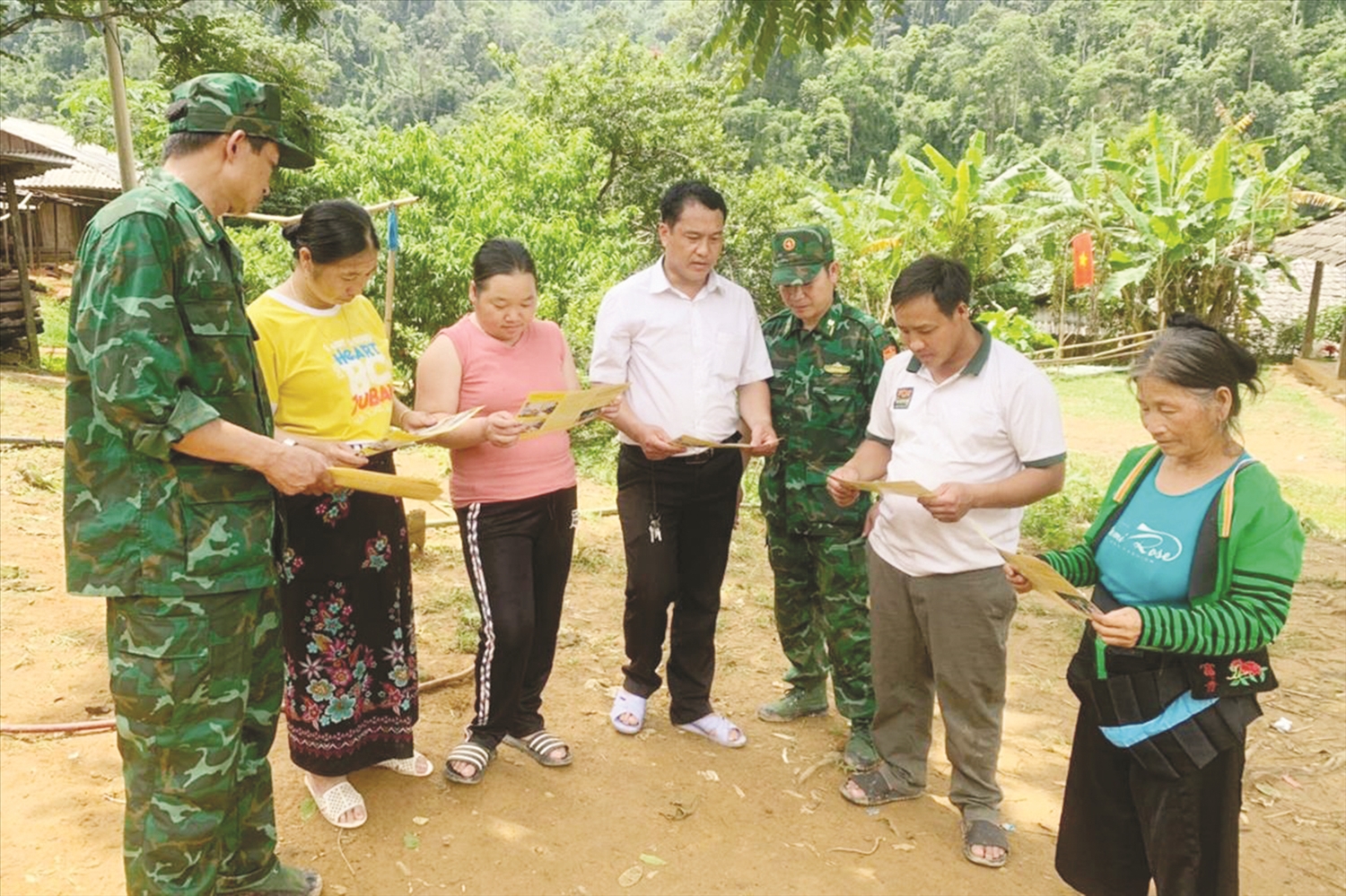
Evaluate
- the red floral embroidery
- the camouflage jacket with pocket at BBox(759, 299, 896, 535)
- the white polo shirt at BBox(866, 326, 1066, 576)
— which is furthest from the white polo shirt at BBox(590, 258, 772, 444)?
the red floral embroidery

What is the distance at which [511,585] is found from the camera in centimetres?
310

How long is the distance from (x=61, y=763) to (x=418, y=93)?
6192cm

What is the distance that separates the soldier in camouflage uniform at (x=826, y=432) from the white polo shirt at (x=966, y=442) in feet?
1.40

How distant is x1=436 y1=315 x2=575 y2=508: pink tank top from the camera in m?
3.06

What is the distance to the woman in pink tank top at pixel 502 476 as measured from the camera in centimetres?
302

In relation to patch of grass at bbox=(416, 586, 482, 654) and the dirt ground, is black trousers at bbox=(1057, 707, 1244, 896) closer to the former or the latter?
the dirt ground

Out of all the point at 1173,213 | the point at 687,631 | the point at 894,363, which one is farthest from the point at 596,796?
the point at 1173,213

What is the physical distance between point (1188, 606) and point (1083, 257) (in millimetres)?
14516

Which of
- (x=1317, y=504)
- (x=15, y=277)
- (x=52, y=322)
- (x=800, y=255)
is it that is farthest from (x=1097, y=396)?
(x=52, y=322)

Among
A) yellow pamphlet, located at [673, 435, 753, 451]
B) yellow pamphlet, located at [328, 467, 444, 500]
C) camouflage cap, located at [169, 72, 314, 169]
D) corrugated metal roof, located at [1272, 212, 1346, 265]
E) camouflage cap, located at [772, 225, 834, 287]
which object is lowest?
yellow pamphlet, located at [673, 435, 753, 451]

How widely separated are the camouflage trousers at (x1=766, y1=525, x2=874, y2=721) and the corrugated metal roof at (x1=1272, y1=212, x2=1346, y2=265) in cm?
1376

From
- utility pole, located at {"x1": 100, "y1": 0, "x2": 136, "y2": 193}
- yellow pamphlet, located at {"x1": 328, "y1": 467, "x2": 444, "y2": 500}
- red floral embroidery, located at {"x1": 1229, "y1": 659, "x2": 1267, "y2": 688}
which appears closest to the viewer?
red floral embroidery, located at {"x1": 1229, "y1": 659, "x2": 1267, "y2": 688}

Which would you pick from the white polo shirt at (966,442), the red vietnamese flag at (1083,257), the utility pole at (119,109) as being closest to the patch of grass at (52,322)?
the utility pole at (119,109)

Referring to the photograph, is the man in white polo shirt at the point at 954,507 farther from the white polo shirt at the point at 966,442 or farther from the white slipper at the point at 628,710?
the white slipper at the point at 628,710
